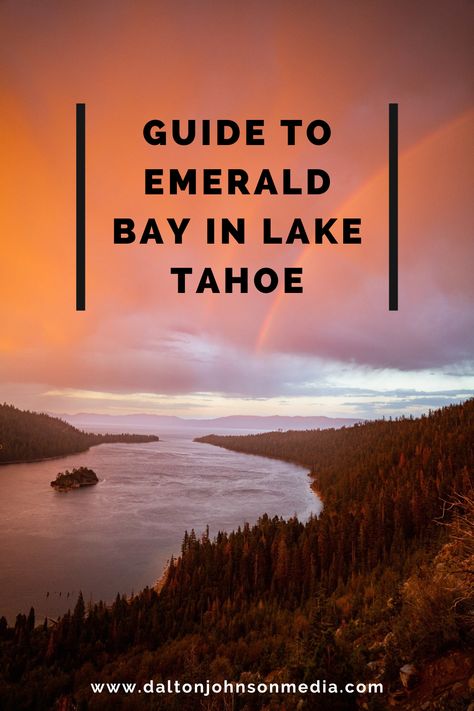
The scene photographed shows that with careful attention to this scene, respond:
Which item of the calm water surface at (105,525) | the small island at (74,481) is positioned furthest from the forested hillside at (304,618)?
the small island at (74,481)

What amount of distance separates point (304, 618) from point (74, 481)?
14533 centimetres

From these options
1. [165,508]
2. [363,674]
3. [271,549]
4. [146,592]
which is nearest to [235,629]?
[146,592]

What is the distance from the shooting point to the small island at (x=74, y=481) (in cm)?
16412

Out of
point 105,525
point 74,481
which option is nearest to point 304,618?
point 105,525

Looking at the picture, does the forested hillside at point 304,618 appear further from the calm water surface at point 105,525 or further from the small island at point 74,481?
the small island at point 74,481

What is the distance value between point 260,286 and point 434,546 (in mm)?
49271

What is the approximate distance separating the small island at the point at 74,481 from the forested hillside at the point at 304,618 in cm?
9005

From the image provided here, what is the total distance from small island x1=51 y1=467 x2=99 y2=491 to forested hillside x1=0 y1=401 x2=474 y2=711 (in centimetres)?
9005

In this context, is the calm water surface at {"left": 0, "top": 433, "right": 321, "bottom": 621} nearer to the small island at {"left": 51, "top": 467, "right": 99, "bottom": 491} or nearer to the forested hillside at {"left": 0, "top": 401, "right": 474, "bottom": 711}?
the small island at {"left": 51, "top": 467, "right": 99, "bottom": 491}

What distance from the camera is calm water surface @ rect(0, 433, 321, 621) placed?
74500mm

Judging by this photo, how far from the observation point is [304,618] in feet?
162

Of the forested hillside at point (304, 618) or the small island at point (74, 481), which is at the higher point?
the forested hillside at point (304, 618)

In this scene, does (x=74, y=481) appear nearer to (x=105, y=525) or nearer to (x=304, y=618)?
(x=105, y=525)

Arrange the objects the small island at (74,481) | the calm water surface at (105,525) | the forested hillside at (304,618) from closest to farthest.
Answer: the forested hillside at (304,618) → the calm water surface at (105,525) → the small island at (74,481)
